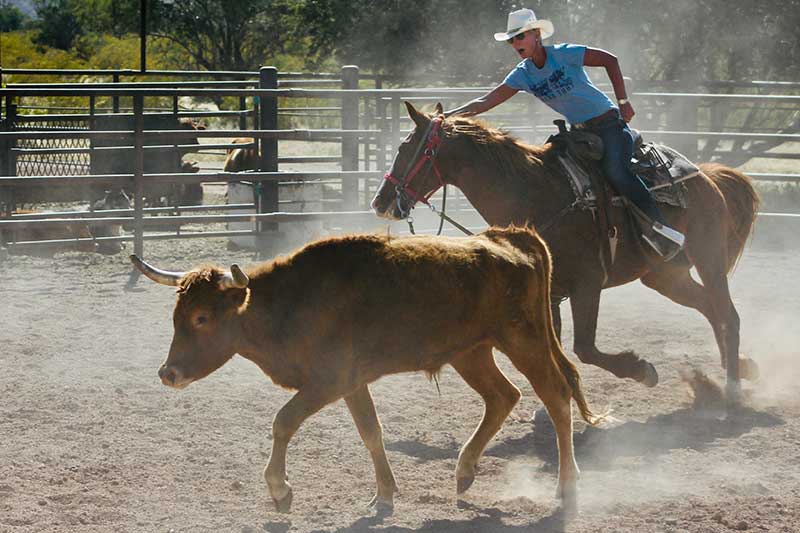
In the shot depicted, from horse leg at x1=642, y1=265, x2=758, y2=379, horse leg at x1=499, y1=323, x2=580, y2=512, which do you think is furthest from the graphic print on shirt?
horse leg at x1=499, y1=323, x2=580, y2=512

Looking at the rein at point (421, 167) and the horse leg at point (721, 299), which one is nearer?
the rein at point (421, 167)

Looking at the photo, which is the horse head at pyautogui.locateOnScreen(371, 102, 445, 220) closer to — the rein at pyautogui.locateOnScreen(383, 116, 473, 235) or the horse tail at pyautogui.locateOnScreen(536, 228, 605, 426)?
the rein at pyautogui.locateOnScreen(383, 116, 473, 235)

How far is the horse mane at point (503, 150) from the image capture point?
6.52 metres

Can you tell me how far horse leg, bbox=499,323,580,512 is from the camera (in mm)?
4980

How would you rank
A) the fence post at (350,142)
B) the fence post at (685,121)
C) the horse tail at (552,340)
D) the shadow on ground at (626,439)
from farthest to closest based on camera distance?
the fence post at (685,121) → the fence post at (350,142) → the shadow on ground at (626,439) → the horse tail at (552,340)

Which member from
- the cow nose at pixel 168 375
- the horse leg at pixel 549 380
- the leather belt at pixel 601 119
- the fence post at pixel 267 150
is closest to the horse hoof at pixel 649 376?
the leather belt at pixel 601 119

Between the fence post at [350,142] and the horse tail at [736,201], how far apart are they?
5836 mm

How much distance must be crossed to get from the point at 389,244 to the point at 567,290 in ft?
6.20

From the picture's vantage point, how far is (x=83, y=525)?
457 cm

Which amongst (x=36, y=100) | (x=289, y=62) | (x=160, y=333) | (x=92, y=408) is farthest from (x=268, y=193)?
(x=289, y=62)

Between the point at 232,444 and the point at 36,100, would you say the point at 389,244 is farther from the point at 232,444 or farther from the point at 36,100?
the point at 36,100

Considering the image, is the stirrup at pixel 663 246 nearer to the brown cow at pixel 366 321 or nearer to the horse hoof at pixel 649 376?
the horse hoof at pixel 649 376

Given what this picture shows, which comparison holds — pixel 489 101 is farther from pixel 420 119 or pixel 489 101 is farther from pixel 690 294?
pixel 690 294

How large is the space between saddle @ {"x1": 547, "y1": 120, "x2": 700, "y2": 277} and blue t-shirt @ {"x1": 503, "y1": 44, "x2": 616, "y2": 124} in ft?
0.50
